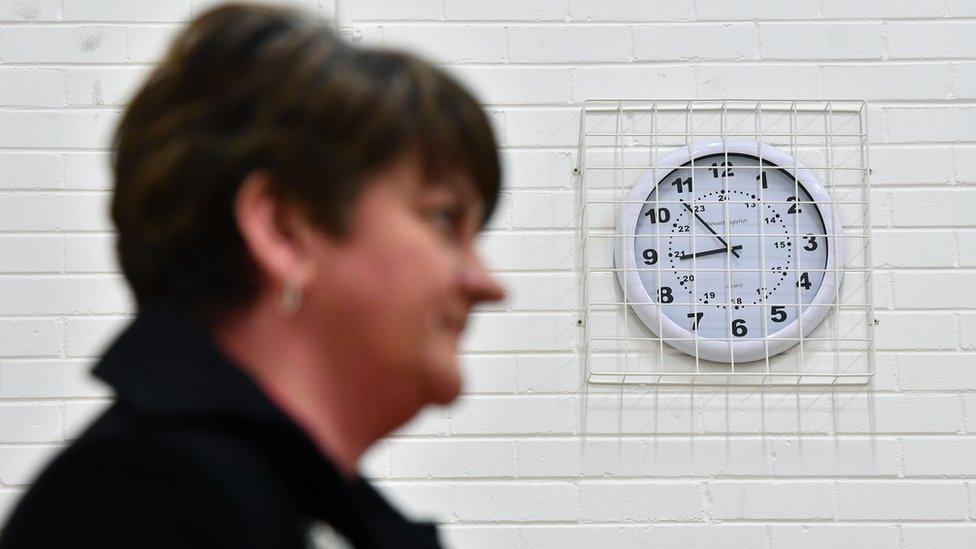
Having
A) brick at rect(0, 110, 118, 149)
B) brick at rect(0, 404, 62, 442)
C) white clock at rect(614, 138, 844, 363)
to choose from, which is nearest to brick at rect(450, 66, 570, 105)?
white clock at rect(614, 138, 844, 363)

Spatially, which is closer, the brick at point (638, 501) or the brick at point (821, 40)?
the brick at point (638, 501)

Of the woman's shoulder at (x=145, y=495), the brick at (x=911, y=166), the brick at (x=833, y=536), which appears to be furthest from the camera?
the brick at (x=911, y=166)

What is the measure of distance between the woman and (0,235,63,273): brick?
1.94 meters

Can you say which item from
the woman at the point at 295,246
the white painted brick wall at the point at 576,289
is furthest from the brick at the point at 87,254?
the woman at the point at 295,246

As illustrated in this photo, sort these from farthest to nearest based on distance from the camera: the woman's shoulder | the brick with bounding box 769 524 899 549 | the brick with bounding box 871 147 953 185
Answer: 1. the brick with bounding box 871 147 953 185
2. the brick with bounding box 769 524 899 549
3. the woman's shoulder

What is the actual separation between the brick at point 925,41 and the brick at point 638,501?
100 centimetres

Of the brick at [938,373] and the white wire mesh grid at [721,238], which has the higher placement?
the white wire mesh grid at [721,238]

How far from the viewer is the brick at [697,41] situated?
8.28 ft

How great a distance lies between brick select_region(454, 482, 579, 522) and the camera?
7.91ft

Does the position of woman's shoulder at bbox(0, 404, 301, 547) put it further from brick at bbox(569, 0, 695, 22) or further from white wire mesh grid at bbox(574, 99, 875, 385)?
brick at bbox(569, 0, 695, 22)

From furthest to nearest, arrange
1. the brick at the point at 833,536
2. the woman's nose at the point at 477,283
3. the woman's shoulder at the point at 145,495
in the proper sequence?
1. the brick at the point at 833,536
2. the woman's nose at the point at 477,283
3. the woman's shoulder at the point at 145,495

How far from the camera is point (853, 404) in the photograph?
8.04 ft

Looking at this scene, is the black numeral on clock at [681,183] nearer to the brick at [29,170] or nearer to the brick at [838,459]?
the brick at [838,459]

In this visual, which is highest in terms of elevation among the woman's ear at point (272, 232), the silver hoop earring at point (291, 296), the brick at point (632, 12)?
the brick at point (632, 12)
